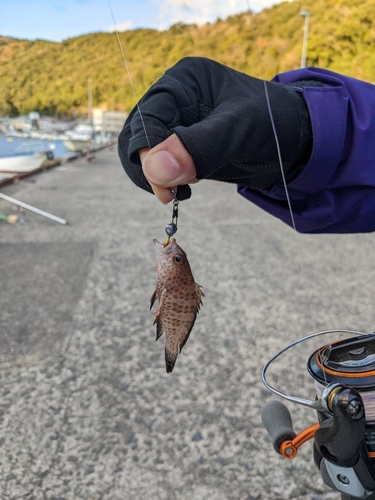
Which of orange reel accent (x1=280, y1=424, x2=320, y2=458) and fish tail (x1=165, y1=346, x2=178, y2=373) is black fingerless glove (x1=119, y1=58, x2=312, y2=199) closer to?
fish tail (x1=165, y1=346, x2=178, y2=373)

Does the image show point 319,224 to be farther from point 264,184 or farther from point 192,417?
point 192,417

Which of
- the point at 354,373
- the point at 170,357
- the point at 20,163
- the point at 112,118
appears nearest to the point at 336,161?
the point at 354,373

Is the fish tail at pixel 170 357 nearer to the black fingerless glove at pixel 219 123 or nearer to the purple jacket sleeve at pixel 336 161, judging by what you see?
the black fingerless glove at pixel 219 123

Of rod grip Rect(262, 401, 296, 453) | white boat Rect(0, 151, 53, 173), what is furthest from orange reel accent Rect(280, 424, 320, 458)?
white boat Rect(0, 151, 53, 173)

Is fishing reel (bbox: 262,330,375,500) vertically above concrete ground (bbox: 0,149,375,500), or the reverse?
fishing reel (bbox: 262,330,375,500)

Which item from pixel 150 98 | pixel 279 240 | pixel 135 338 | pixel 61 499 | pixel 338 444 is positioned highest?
pixel 150 98

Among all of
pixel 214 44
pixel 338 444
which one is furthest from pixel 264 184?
pixel 214 44

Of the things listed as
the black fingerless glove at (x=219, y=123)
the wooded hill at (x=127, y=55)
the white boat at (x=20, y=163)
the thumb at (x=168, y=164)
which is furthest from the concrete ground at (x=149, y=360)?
the white boat at (x=20, y=163)
